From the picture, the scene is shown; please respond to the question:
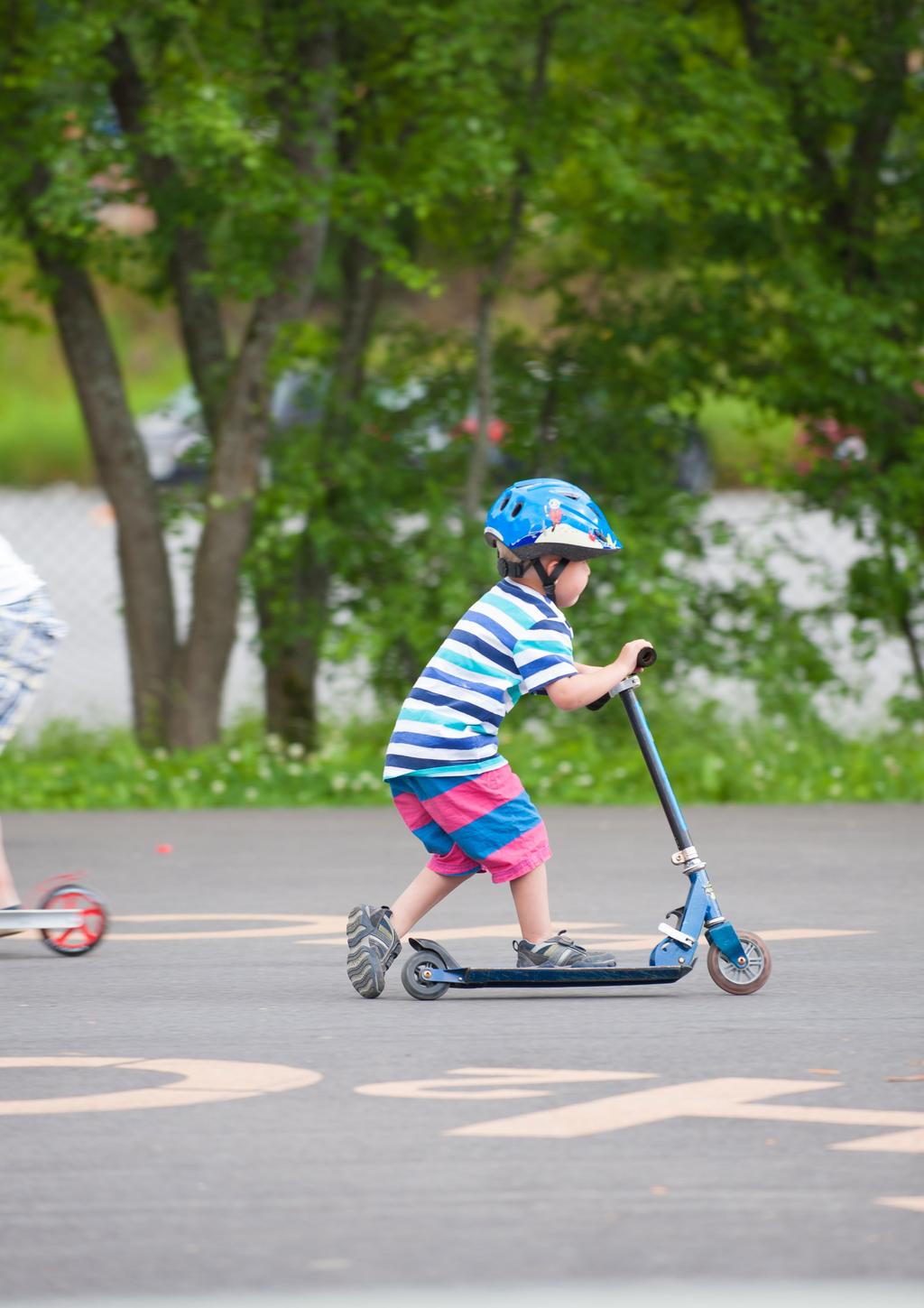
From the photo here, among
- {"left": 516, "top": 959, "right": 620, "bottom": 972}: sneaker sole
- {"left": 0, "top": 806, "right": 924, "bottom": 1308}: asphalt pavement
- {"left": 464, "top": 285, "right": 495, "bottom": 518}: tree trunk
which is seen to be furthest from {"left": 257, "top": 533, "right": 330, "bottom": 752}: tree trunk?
{"left": 516, "top": 959, "right": 620, "bottom": 972}: sneaker sole

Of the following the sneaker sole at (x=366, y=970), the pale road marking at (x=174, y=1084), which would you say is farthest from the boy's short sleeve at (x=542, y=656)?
the pale road marking at (x=174, y=1084)

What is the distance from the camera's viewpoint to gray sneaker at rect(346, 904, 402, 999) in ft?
20.0

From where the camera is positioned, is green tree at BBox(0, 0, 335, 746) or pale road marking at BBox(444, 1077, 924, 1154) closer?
pale road marking at BBox(444, 1077, 924, 1154)

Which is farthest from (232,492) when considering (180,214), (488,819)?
(488,819)

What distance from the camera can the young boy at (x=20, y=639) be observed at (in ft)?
23.0

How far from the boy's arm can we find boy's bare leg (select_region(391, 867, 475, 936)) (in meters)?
0.61

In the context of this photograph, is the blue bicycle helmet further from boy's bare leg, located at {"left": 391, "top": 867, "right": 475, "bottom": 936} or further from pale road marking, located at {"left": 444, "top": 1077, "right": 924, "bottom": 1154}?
pale road marking, located at {"left": 444, "top": 1077, "right": 924, "bottom": 1154}

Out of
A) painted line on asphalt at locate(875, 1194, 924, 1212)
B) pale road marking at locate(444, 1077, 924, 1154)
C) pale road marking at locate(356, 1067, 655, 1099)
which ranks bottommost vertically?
painted line on asphalt at locate(875, 1194, 924, 1212)

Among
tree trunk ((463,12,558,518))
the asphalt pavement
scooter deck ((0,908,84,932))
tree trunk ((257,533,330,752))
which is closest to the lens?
the asphalt pavement

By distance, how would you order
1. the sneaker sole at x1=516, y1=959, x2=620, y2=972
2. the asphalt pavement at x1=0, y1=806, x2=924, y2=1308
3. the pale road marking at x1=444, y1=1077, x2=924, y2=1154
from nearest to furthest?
1. the asphalt pavement at x1=0, y1=806, x2=924, y2=1308
2. the pale road marking at x1=444, y1=1077, x2=924, y2=1154
3. the sneaker sole at x1=516, y1=959, x2=620, y2=972

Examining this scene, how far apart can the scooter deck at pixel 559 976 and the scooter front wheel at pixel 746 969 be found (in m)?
0.09

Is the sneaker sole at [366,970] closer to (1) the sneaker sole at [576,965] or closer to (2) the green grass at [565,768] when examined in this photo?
(1) the sneaker sole at [576,965]

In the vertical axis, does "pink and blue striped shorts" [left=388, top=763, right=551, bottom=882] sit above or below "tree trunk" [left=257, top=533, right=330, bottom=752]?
below

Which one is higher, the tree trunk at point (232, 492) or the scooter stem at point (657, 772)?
the tree trunk at point (232, 492)
